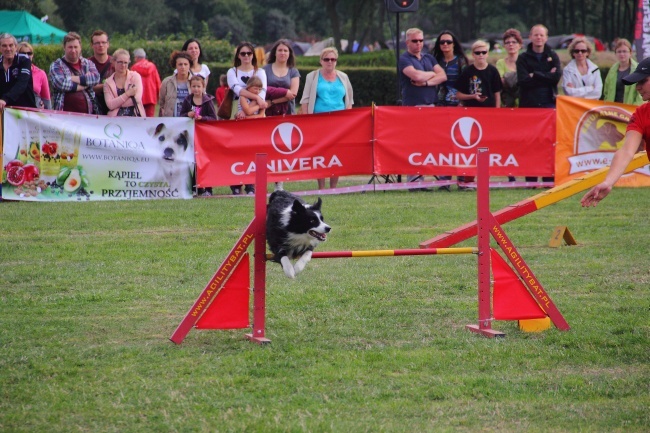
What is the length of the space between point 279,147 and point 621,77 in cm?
612

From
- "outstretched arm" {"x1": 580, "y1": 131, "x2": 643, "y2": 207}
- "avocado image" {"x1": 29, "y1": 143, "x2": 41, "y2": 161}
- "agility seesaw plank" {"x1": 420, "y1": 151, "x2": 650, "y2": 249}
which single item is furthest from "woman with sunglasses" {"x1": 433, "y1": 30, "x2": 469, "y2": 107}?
"outstretched arm" {"x1": 580, "y1": 131, "x2": 643, "y2": 207}

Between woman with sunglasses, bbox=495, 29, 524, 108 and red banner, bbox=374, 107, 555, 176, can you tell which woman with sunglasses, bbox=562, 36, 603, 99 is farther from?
red banner, bbox=374, 107, 555, 176

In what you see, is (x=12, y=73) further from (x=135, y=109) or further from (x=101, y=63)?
(x=135, y=109)

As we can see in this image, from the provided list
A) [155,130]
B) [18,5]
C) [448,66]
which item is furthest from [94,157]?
[18,5]

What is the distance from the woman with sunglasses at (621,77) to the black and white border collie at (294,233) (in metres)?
10.5

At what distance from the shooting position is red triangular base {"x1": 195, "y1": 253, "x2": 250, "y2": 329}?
6098 millimetres

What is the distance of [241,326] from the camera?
6.14 meters

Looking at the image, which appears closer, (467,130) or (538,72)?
(467,130)

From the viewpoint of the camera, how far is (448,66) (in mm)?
14484

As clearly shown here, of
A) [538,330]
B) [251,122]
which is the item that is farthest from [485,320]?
[251,122]

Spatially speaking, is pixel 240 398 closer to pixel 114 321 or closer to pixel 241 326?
pixel 241 326

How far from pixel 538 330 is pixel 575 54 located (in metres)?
9.66

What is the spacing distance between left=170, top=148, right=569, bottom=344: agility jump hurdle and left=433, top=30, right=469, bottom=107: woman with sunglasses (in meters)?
8.14

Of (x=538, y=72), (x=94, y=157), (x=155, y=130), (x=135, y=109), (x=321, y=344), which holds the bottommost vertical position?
(x=321, y=344)
